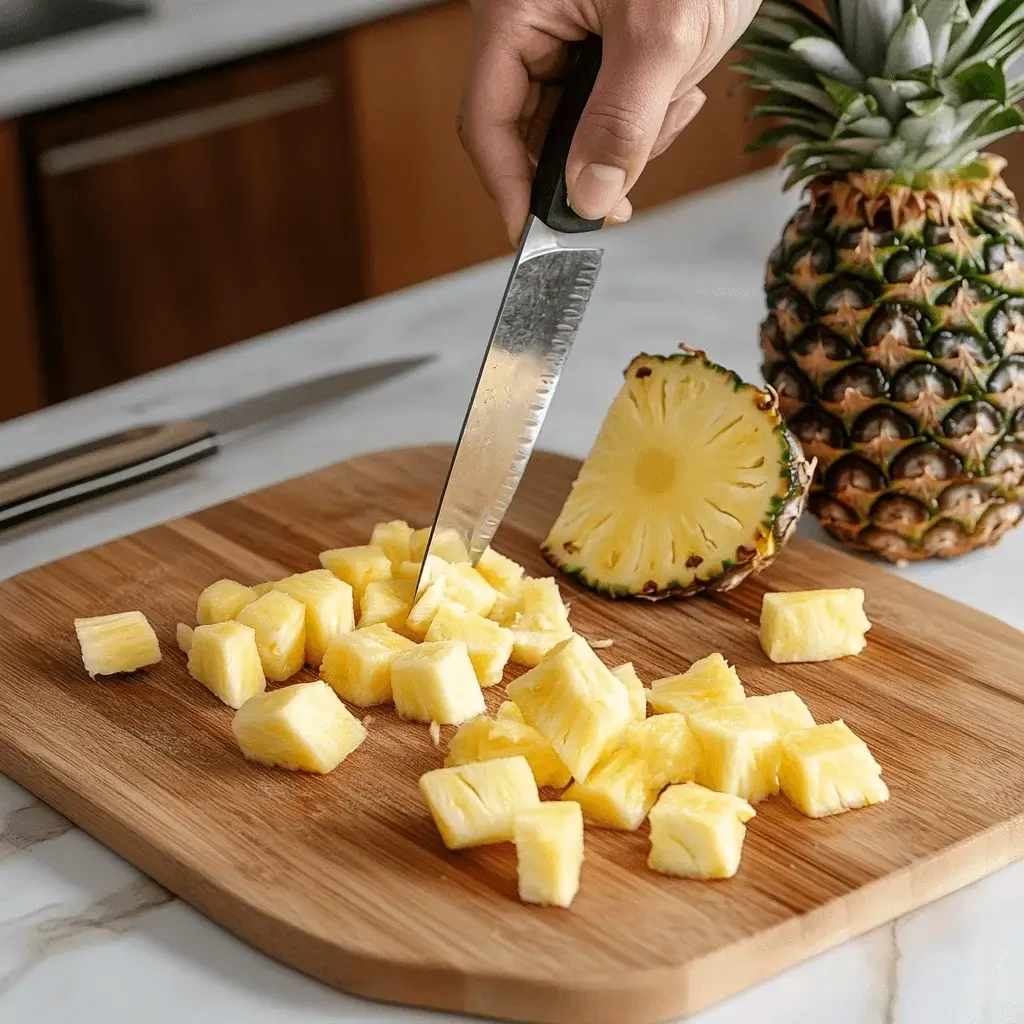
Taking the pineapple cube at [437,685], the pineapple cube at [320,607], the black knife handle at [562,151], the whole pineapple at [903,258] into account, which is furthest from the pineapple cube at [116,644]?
the whole pineapple at [903,258]

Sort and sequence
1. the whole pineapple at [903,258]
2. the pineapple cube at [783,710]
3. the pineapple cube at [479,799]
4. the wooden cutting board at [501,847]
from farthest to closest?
1. the whole pineapple at [903,258]
2. the pineapple cube at [783,710]
3. the pineapple cube at [479,799]
4. the wooden cutting board at [501,847]

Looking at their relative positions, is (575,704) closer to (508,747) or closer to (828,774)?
(508,747)

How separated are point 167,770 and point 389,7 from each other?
221cm

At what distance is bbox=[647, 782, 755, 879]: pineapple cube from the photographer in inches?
50.4

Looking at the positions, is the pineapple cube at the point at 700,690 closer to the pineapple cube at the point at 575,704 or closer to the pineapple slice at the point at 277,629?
the pineapple cube at the point at 575,704

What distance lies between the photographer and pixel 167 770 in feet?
4.75

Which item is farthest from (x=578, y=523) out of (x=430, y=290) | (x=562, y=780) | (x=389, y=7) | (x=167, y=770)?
(x=389, y=7)

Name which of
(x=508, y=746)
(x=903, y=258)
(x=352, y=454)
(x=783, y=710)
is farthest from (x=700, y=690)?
(x=352, y=454)

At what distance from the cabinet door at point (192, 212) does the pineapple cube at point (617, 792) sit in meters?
2.10

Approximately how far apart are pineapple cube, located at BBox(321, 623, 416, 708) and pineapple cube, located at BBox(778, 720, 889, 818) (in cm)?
38

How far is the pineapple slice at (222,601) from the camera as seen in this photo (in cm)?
163

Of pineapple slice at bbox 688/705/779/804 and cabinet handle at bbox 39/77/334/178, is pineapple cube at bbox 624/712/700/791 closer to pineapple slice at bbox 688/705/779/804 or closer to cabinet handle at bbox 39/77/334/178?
pineapple slice at bbox 688/705/779/804

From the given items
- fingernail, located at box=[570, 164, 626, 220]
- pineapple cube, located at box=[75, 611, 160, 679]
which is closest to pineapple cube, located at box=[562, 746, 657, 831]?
pineapple cube, located at box=[75, 611, 160, 679]

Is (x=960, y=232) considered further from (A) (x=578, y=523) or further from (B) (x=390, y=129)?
(B) (x=390, y=129)
